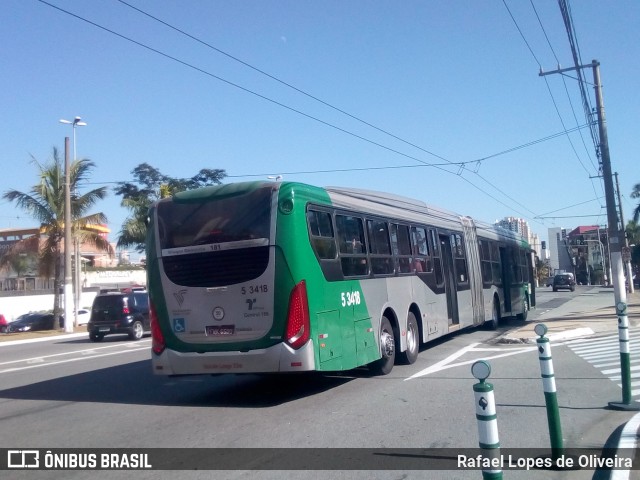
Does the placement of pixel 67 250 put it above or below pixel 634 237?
below

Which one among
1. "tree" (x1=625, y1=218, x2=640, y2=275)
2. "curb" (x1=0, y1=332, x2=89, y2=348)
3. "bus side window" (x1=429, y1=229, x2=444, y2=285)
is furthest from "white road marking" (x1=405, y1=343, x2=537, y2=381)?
"tree" (x1=625, y1=218, x2=640, y2=275)

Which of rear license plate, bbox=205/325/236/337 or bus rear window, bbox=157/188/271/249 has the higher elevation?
bus rear window, bbox=157/188/271/249

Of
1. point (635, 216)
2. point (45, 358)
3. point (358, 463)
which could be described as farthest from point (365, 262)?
point (635, 216)

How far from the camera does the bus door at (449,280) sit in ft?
54.7

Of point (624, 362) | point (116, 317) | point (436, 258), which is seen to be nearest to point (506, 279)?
point (436, 258)

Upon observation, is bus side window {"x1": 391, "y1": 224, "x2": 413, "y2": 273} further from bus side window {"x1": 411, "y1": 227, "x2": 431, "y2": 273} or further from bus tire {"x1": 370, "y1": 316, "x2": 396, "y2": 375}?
bus tire {"x1": 370, "y1": 316, "x2": 396, "y2": 375}

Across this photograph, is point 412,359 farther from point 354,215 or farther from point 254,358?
point 254,358

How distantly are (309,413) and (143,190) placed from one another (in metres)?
34.8

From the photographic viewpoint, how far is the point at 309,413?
9.24 meters

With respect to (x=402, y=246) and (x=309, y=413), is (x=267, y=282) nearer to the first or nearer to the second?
(x=309, y=413)

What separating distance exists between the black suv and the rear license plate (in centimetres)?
1594

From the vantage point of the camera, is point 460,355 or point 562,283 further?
point 562,283

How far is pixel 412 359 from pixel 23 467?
816cm

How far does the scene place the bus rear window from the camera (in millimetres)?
9883
